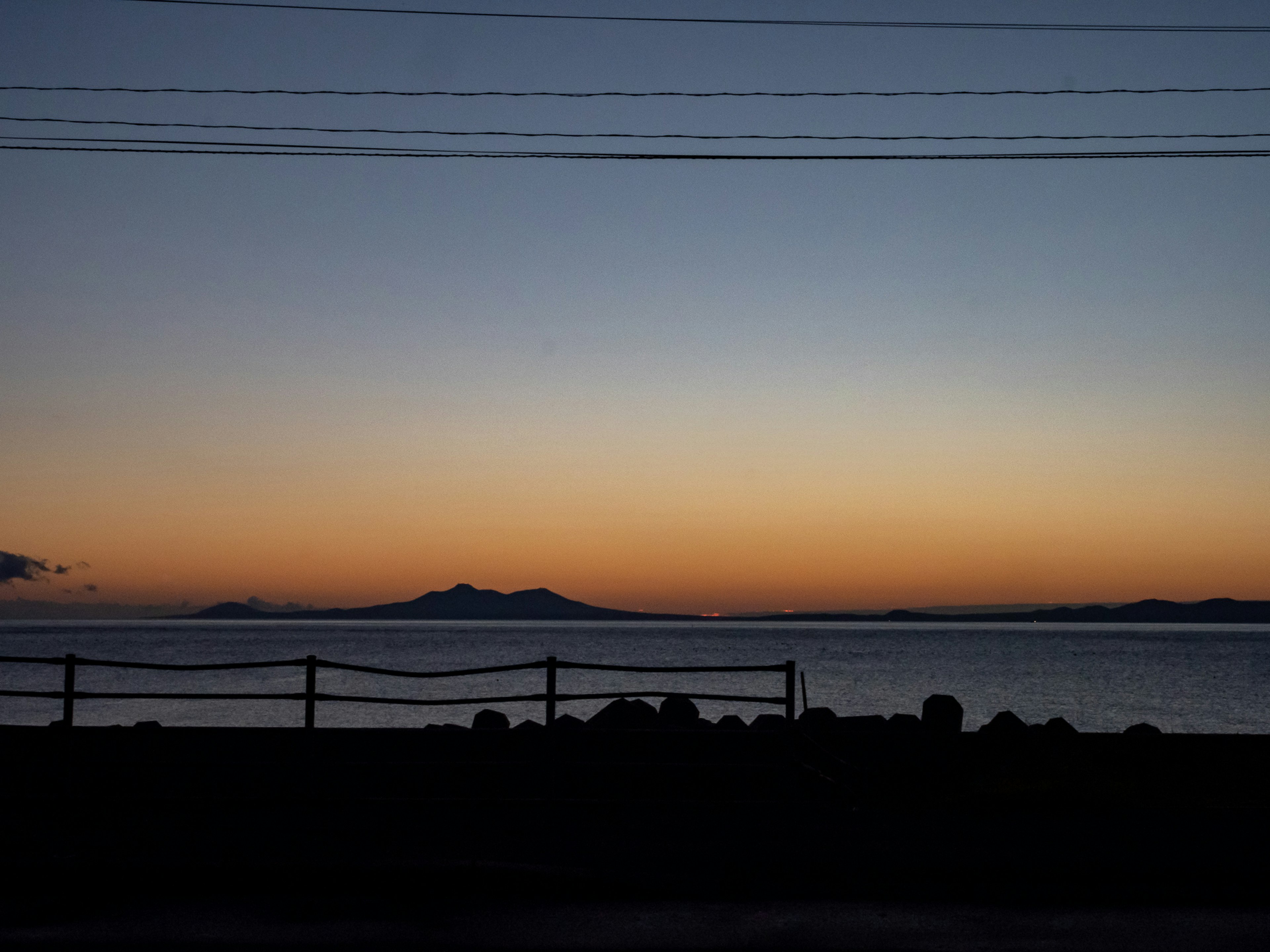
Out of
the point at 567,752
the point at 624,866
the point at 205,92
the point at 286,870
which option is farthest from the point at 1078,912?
the point at 205,92

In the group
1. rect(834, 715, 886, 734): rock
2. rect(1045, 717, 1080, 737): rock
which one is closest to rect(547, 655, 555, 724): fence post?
rect(1045, 717, 1080, 737): rock

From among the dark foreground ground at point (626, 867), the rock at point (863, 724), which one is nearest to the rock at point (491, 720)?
the rock at point (863, 724)

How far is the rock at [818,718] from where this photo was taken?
20.9 metres

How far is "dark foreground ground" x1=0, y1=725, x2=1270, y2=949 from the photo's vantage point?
6996 mm

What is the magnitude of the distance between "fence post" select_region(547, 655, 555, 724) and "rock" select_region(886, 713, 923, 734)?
37.1ft

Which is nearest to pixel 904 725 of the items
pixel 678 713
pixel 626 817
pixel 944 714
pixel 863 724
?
pixel 863 724

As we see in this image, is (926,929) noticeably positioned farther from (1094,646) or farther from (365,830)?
(1094,646)

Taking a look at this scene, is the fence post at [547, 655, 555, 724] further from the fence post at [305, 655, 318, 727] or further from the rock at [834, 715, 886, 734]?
the rock at [834, 715, 886, 734]

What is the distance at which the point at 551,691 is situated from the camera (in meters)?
11.7

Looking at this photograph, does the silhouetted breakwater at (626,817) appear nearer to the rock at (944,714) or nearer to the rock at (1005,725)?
the rock at (1005,725)

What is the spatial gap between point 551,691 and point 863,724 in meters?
17.8

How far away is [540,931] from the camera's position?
7.01 meters

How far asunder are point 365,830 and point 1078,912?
19.6 feet

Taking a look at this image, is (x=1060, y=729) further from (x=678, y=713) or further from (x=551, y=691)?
(x=551, y=691)
